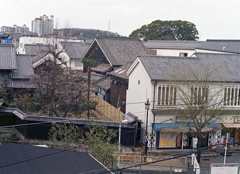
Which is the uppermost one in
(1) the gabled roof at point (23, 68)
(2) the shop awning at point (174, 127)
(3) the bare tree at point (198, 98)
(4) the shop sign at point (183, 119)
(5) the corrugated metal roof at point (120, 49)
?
(5) the corrugated metal roof at point (120, 49)

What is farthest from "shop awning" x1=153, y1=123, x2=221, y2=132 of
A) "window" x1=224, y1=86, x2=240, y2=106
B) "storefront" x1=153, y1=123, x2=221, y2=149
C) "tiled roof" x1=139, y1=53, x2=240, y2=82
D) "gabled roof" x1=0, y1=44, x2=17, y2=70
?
"gabled roof" x1=0, y1=44, x2=17, y2=70

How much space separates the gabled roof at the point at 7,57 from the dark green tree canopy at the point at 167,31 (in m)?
49.9

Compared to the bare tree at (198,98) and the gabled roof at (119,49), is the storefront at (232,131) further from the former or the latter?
the gabled roof at (119,49)

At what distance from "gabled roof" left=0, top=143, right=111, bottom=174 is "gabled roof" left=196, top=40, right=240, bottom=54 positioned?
3358 cm

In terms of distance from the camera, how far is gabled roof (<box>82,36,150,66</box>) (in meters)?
37.5

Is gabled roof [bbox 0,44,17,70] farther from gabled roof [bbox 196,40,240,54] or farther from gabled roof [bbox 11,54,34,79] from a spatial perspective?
gabled roof [bbox 196,40,240,54]

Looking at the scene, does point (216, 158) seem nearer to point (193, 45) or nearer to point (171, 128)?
point (171, 128)

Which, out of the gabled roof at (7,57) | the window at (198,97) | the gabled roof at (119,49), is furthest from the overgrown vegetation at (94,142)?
the gabled roof at (119,49)

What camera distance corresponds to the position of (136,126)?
2188 centimetres

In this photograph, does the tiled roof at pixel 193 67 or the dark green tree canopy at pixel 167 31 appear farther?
the dark green tree canopy at pixel 167 31

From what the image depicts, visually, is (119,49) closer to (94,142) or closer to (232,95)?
(232,95)

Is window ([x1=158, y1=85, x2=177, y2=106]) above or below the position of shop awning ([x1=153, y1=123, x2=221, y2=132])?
above

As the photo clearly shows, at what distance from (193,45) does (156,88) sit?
3630 cm

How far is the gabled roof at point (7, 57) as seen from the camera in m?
27.3
